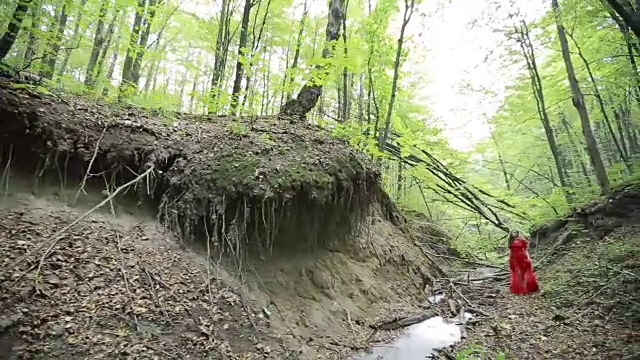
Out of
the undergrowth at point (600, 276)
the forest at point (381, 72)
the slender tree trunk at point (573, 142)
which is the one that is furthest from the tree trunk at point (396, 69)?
the slender tree trunk at point (573, 142)

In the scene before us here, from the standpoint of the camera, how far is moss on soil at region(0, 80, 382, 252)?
5430mm

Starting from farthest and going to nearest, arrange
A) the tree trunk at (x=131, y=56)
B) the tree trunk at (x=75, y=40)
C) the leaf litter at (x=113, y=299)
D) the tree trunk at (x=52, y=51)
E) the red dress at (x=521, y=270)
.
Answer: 1. the red dress at (x=521, y=270)
2. the tree trunk at (x=131, y=56)
3. the tree trunk at (x=75, y=40)
4. the tree trunk at (x=52, y=51)
5. the leaf litter at (x=113, y=299)

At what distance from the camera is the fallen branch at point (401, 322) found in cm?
716

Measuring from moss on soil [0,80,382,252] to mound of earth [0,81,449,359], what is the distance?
2 centimetres

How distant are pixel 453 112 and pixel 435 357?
1707cm

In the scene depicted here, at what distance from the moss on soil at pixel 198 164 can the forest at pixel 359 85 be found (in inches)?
3.0

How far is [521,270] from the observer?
9234 millimetres

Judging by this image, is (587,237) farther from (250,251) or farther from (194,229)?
(194,229)

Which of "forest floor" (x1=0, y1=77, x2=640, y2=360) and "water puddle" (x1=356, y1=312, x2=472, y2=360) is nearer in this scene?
"forest floor" (x1=0, y1=77, x2=640, y2=360)

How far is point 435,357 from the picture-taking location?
598 cm

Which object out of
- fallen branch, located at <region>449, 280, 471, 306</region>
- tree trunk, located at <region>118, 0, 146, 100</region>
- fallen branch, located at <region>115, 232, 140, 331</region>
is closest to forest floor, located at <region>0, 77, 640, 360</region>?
fallen branch, located at <region>115, 232, 140, 331</region>

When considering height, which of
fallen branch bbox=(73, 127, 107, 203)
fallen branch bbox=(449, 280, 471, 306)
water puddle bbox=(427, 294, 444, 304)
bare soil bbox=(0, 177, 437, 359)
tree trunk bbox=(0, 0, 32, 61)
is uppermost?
tree trunk bbox=(0, 0, 32, 61)

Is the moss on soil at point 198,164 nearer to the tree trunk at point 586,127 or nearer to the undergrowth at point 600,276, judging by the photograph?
the undergrowth at point 600,276

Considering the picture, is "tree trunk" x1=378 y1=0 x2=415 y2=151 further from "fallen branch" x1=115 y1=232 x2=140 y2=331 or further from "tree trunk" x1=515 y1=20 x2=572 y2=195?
"fallen branch" x1=115 y1=232 x2=140 y2=331
